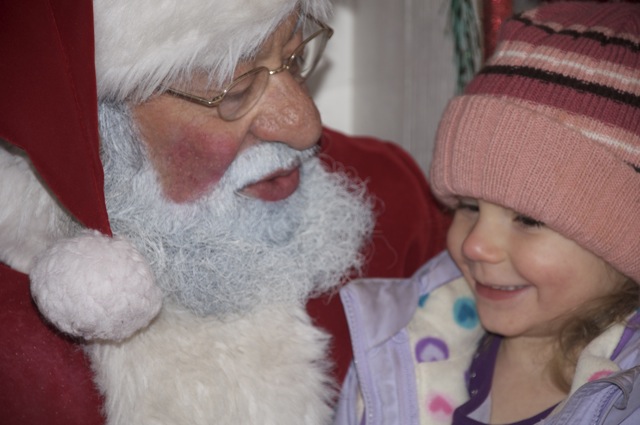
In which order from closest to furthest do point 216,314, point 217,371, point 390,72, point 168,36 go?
point 168,36 → point 217,371 → point 216,314 → point 390,72

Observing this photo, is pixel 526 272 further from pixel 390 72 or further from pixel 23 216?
pixel 390 72

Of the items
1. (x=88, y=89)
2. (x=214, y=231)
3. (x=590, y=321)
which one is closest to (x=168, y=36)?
(x=88, y=89)

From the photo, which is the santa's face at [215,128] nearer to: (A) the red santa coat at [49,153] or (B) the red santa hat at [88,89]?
(B) the red santa hat at [88,89]

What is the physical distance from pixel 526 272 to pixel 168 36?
0.88m

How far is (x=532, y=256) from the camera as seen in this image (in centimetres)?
168

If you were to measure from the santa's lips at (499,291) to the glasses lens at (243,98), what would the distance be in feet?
2.19

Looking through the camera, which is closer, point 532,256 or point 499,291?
point 532,256

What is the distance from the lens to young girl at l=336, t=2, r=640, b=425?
63.7 inches

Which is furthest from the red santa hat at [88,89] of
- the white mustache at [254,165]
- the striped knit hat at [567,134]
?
the striped knit hat at [567,134]

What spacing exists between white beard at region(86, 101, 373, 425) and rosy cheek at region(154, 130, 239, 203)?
0.03 meters

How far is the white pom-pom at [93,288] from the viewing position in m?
1.42

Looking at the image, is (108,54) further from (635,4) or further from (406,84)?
(406,84)

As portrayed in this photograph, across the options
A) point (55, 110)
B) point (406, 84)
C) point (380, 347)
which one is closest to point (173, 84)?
point (55, 110)

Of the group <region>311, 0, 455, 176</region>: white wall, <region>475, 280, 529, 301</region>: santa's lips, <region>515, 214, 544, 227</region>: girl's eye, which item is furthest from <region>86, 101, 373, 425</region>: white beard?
<region>311, 0, 455, 176</region>: white wall
